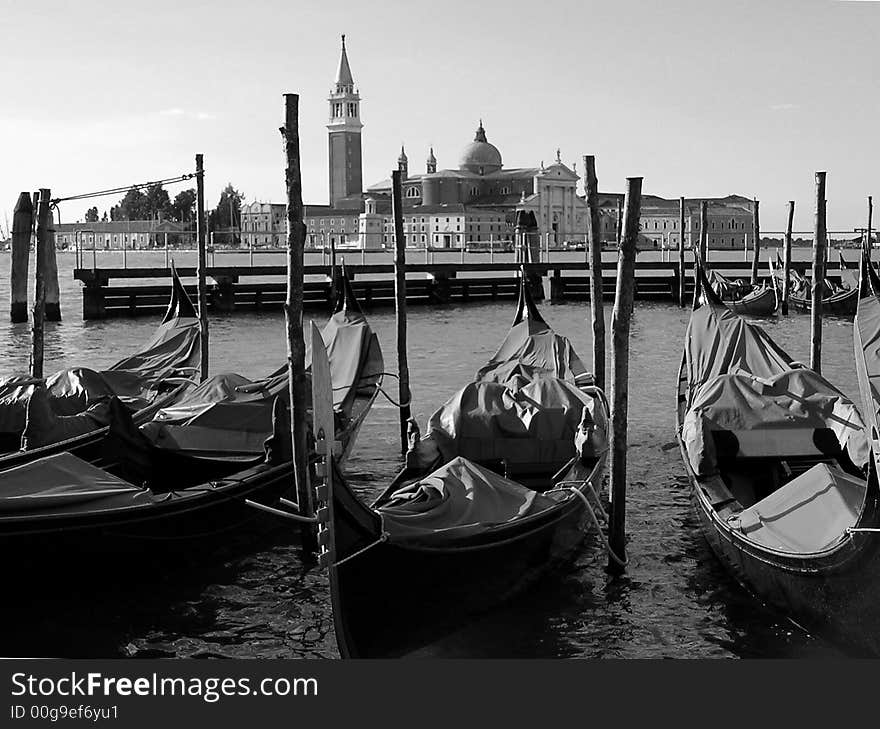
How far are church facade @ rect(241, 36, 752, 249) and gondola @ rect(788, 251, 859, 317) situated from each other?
1453 inches

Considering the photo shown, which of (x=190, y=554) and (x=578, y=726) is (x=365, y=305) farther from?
(x=578, y=726)

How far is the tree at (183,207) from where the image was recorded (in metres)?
55.7

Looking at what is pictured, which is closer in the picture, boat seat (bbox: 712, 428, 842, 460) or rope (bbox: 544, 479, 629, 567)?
rope (bbox: 544, 479, 629, 567)

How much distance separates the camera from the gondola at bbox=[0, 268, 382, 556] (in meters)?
3.90

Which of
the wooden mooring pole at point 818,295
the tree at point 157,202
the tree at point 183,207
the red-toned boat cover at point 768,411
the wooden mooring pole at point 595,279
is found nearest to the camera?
the red-toned boat cover at point 768,411

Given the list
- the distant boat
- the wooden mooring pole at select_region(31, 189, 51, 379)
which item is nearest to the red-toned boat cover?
the wooden mooring pole at select_region(31, 189, 51, 379)

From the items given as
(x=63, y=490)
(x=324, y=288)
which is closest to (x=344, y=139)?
(x=324, y=288)

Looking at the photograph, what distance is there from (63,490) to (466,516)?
1.46 meters

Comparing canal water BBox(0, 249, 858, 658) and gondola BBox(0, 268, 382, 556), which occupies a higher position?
gondola BBox(0, 268, 382, 556)

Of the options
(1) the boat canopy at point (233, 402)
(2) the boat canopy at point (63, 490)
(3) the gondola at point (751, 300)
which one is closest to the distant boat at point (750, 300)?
(3) the gondola at point (751, 300)

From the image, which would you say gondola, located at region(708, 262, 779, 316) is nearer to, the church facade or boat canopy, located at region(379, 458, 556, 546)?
boat canopy, located at region(379, 458, 556, 546)

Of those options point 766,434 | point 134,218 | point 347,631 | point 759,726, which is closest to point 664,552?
point 766,434

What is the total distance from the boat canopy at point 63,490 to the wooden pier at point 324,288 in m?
10.8

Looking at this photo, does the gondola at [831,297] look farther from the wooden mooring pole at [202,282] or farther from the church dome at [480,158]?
the church dome at [480,158]
